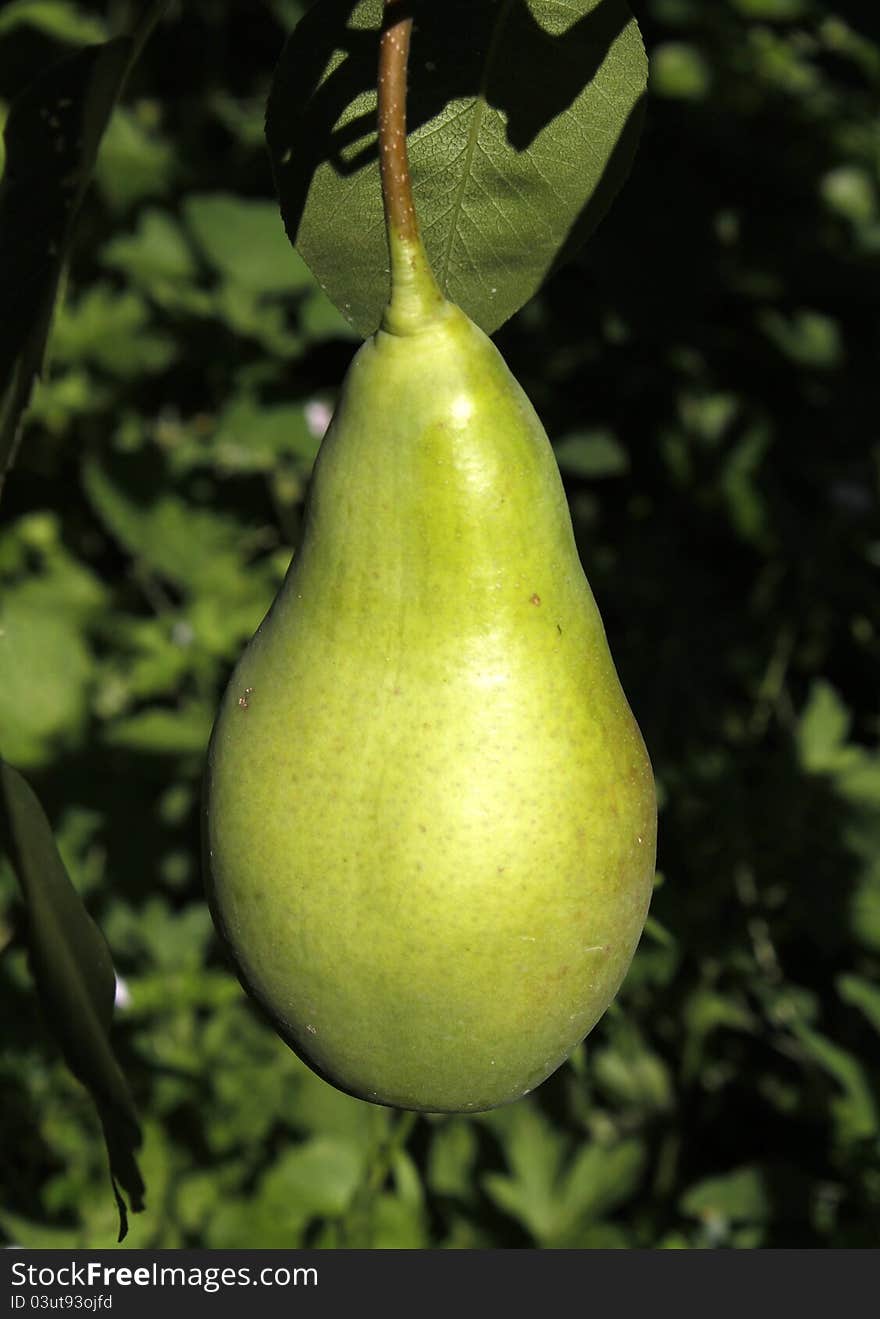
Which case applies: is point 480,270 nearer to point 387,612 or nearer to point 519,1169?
point 387,612

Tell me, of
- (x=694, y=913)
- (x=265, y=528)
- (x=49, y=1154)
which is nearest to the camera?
(x=694, y=913)

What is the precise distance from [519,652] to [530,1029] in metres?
0.16

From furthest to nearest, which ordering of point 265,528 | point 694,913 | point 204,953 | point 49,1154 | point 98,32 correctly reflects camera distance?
point 265,528 → point 98,32 → point 204,953 → point 49,1154 → point 694,913

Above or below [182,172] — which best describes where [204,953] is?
below

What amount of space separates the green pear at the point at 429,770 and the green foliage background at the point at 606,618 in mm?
706

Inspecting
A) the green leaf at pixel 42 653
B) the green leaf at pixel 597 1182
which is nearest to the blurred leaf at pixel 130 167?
the green leaf at pixel 42 653

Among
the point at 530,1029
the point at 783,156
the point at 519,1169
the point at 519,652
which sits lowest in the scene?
the point at 519,1169

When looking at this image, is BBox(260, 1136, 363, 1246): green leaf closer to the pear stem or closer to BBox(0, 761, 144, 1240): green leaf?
BBox(0, 761, 144, 1240): green leaf

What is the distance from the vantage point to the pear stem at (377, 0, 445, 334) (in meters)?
0.53

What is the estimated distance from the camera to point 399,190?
0.53m

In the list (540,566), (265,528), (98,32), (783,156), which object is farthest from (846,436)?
(540,566)

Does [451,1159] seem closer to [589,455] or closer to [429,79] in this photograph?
[589,455]

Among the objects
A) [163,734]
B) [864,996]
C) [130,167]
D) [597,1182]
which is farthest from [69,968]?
[130,167]

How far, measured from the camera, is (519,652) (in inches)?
24.5
